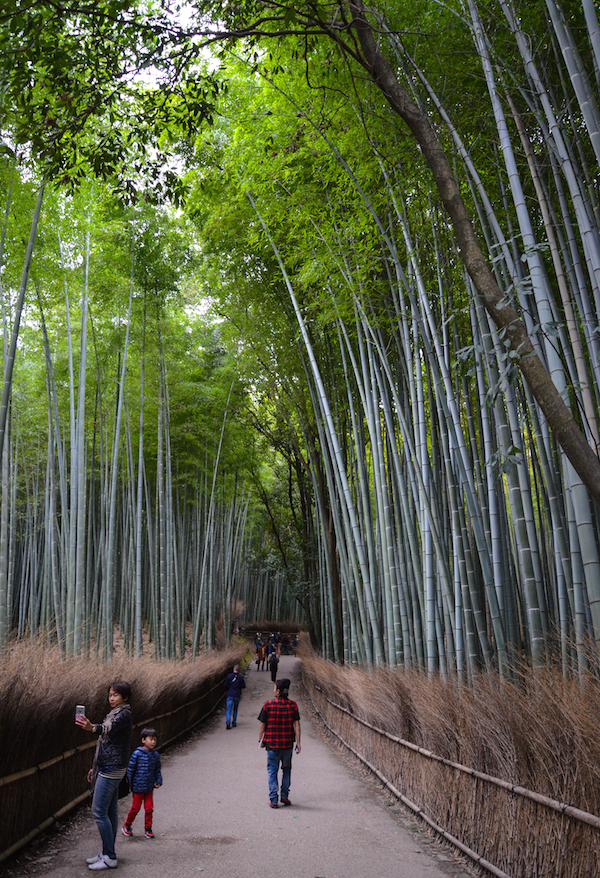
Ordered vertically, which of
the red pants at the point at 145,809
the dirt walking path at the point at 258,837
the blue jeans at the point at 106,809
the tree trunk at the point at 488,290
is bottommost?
the dirt walking path at the point at 258,837

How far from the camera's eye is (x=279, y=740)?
14.7ft

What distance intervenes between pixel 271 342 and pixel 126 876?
709 cm

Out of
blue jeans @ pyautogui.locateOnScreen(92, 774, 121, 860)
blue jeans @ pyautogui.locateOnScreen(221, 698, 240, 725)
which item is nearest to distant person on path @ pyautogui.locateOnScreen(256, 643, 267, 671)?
blue jeans @ pyautogui.locateOnScreen(221, 698, 240, 725)

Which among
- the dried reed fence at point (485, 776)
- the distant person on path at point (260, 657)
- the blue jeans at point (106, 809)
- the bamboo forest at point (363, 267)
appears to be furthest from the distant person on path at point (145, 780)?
the distant person on path at point (260, 657)

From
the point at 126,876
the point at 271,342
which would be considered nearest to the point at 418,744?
the point at 126,876

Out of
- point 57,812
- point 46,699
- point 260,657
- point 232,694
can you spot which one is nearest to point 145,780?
point 57,812

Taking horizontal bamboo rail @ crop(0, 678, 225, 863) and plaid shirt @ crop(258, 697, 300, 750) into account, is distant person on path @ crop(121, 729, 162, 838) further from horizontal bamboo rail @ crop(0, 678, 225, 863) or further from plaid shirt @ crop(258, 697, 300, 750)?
plaid shirt @ crop(258, 697, 300, 750)

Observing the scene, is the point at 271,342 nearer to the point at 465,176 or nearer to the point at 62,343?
the point at 62,343

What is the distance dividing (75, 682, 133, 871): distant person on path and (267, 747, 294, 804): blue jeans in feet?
4.97

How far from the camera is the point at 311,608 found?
46.2 feet

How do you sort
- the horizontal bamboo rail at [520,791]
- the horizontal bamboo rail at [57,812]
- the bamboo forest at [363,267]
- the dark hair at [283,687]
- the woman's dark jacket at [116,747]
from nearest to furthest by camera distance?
the horizontal bamboo rail at [520,791], the bamboo forest at [363,267], the horizontal bamboo rail at [57,812], the woman's dark jacket at [116,747], the dark hair at [283,687]

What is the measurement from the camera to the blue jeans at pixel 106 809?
2988 mm

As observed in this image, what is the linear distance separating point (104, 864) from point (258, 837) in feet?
3.14

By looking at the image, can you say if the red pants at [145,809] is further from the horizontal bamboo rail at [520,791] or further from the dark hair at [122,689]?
the horizontal bamboo rail at [520,791]
